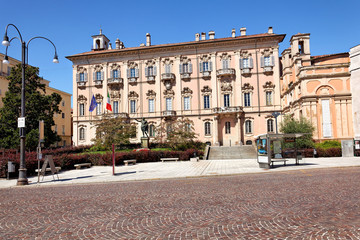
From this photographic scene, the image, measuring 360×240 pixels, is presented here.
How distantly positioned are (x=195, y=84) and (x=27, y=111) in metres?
24.8

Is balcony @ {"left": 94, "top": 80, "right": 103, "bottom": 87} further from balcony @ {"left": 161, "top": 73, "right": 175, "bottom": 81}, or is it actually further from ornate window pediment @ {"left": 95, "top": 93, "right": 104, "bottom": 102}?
balcony @ {"left": 161, "top": 73, "right": 175, "bottom": 81}

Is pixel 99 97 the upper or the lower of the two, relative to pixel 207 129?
upper

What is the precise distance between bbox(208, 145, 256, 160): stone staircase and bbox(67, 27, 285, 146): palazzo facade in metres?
8.12

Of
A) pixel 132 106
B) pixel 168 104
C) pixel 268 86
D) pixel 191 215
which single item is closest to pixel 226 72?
pixel 268 86

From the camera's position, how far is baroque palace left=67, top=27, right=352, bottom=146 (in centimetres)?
4259

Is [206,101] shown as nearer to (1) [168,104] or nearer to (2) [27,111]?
(1) [168,104]

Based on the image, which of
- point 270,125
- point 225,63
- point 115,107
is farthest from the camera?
point 115,107

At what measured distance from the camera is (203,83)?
45.2m

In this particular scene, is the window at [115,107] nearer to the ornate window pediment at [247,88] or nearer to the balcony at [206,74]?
the balcony at [206,74]

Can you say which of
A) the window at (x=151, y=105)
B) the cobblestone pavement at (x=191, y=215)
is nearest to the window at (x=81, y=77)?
the window at (x=151, y=105)

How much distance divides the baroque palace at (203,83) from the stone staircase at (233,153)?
806 centimetres

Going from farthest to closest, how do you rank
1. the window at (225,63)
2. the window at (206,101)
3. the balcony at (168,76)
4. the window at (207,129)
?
1. the balcony at (168,76)
2. the window at (206,101)
3. the window at (225,63)
4. the window at (207,129)

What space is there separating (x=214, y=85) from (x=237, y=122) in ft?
23.2

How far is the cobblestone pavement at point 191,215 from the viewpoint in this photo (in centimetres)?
519
